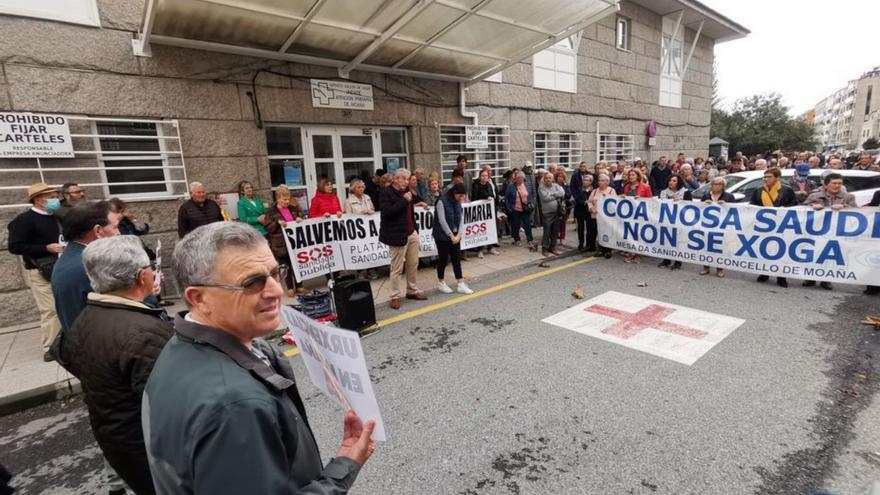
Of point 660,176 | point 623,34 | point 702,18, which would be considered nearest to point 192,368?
point 660,176

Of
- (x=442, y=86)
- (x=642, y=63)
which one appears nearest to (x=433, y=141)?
(x=442, y=86)

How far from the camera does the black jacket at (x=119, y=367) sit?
1654mm

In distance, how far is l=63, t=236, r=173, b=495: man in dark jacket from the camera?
5.45 feet

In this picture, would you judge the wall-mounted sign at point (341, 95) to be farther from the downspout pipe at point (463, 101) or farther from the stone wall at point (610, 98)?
the stone wall at point (610, 98)

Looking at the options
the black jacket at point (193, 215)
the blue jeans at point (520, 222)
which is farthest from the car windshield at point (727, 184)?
the black jacket at point (193, 215)

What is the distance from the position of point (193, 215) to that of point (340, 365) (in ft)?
18.2

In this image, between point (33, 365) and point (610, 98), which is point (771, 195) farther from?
point (33, 365)

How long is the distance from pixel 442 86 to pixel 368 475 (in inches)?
337

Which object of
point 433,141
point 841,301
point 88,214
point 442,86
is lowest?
point 841,301

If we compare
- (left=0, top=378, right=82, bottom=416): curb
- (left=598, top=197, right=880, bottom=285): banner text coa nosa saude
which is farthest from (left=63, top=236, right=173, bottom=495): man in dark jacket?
(left=598, top=197, right=880, bottom=285): banner text coa nosa saude

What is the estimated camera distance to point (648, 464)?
101 inches

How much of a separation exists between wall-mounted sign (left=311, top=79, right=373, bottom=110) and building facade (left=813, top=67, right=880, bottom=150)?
9394 centimetres

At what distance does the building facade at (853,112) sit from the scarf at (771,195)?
3561 inches

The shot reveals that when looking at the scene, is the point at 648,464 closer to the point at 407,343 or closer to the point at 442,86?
the point at 407,343
